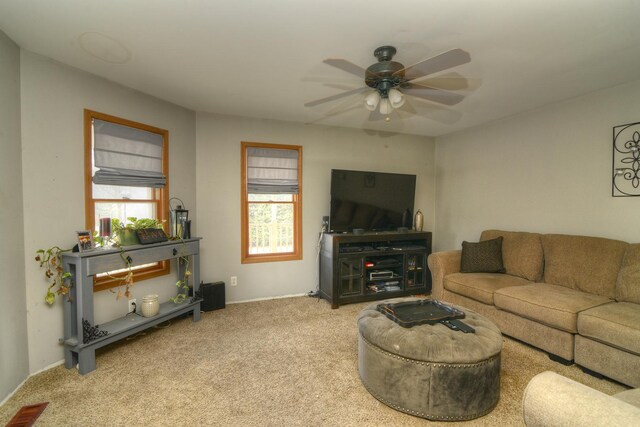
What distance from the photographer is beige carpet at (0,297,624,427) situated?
1.76m

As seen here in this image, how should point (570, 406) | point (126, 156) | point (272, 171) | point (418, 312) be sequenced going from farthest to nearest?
point (272, 171), point (126, 156), point (418, 312), point (570, 406)

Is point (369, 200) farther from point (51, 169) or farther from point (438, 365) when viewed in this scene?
point (51, 169)

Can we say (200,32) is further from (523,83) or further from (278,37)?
(523,83)

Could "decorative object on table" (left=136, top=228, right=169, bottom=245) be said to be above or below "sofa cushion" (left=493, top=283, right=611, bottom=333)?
above

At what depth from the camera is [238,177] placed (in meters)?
3.79

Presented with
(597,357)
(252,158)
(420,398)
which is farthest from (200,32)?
(597,357)

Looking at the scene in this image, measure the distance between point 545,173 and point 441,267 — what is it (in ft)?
5.34

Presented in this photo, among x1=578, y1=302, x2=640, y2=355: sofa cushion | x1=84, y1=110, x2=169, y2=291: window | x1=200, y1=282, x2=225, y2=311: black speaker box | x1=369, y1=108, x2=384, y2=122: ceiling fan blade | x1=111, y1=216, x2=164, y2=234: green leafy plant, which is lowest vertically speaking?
x1=200, y1=282, x2=225, y2=311: black speaker box

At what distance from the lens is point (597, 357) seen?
213 cm

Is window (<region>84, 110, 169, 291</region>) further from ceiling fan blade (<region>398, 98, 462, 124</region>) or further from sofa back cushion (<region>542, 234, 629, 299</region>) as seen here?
sofa back cushion (<region>542, 234, 629, 299</region>)

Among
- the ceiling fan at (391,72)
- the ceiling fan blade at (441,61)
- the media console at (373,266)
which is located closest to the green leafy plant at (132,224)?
the media console at (373,266)

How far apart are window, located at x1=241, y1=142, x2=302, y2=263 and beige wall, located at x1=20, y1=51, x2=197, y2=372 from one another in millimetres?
1580

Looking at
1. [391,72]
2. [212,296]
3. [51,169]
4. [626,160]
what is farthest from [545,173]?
[51,169]

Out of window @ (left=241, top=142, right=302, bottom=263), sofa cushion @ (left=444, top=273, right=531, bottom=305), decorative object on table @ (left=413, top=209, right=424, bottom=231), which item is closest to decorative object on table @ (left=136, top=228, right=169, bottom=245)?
window @ (left=241, top=142, right=302, bottom=263)
